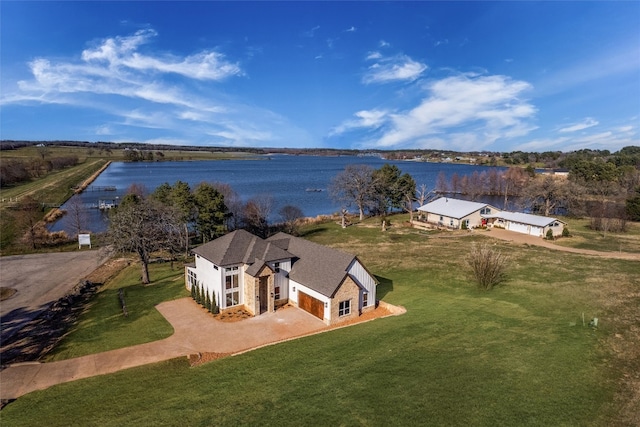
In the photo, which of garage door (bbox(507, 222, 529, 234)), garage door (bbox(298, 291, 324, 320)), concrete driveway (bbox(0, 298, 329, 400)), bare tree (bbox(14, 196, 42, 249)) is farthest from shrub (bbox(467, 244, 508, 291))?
bare tree (bbox(14, 196, 42, 249))

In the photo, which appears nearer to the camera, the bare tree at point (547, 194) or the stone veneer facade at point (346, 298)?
the stone veneer facade at point (346, 298)

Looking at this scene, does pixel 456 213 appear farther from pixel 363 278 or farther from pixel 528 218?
pixel 363 278

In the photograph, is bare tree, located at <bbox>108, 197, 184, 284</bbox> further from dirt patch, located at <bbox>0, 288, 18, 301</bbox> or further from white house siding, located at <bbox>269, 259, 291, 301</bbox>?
A: white house siding, located at <bbox>269, 259, 291, 301</bbox>

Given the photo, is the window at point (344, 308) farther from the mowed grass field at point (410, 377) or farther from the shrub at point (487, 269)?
the shrub at point (487, 269)

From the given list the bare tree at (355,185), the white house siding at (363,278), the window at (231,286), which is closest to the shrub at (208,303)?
the window at (231,286)

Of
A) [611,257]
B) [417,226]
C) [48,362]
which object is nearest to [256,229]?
[417,226]

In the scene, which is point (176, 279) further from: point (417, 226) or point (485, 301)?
point (417, 226)
